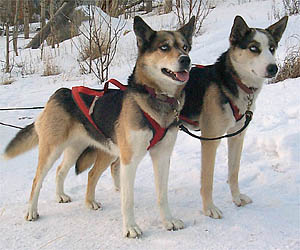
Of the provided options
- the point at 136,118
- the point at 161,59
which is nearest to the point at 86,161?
the point at 136,118

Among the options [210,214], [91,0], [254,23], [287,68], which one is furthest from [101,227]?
[254,23]

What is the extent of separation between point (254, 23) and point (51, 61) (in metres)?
6.04

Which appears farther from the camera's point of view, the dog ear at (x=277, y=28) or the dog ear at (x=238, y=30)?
the dog ear at (x=277, y=28)

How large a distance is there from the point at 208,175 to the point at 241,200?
47 cm

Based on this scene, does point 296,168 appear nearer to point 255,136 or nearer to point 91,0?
point 255,136

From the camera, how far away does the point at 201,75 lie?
3250 millimetres

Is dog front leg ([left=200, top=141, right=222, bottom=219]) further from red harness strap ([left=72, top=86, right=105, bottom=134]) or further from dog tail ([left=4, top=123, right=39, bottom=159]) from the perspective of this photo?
dog tail ([left=4, top=123, right=39, bottom=159])

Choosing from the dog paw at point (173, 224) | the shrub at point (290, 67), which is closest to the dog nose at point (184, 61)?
the dog paw at point (173, 224)

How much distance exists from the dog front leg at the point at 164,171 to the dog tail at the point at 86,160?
821 millimetres

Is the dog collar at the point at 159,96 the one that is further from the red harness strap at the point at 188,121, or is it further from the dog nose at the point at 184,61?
the red harness strap at the point at 188,121

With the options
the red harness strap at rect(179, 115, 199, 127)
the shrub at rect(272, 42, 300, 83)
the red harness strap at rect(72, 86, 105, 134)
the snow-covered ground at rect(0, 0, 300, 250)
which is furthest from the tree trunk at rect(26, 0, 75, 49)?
the red harness strap at rect(179, 115, 199, 127)

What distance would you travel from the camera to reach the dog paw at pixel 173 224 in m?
2.87

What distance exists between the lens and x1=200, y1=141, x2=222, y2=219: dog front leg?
3.04 metres

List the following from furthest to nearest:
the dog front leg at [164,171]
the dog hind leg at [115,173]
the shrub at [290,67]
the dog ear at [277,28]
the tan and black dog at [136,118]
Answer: the shrub at [290,67], the dog hind leg at [115,173], the dog ear at [277,28], the dog front leg at [164,171], the tan and black dog at [136,118]
